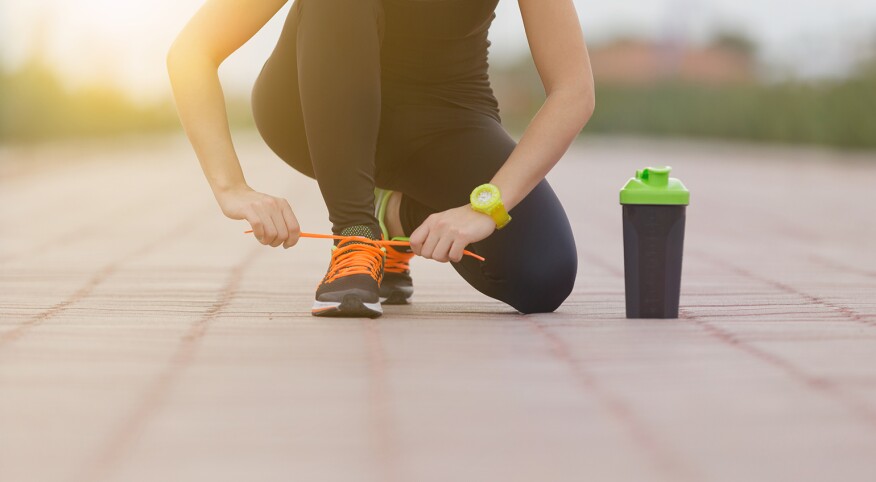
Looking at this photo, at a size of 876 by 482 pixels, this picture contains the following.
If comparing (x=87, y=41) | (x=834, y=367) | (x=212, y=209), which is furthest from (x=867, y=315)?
(x=87, y=41)

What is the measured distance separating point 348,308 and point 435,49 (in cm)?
71

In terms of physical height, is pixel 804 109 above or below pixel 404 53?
below

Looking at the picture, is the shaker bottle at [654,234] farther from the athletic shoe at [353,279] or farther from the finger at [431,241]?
the athletic shoe at [353,279]

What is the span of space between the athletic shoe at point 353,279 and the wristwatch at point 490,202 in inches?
10.6

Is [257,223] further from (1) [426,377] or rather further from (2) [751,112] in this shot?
(2) [751,112]

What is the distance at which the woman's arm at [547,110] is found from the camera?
2674mm

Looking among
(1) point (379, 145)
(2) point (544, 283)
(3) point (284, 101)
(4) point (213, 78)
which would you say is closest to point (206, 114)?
(4) point (213, 78)

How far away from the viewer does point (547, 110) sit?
277cm

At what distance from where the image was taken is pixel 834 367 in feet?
7.29

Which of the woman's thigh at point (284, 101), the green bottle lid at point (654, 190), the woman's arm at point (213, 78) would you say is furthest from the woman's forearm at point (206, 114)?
the green bottle lid at point (654, 190)

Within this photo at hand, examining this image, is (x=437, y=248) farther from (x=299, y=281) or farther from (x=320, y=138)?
(x=299, y=281)

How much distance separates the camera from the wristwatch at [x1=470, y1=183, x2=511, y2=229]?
267 centimetres

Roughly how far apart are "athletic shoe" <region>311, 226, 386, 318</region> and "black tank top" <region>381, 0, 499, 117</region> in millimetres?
443

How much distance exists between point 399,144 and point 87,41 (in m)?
16.2
